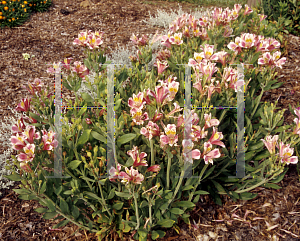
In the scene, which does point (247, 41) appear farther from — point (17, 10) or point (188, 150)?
point (17, 10)

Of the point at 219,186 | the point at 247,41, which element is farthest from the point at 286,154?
the point at 247,41

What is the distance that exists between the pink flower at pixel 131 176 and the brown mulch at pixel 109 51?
862 millimetres

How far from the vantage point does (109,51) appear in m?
5.02

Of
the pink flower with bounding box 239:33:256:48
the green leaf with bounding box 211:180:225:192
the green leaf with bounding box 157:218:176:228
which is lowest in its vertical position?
the green leaf with bounding box 157:218:176:228

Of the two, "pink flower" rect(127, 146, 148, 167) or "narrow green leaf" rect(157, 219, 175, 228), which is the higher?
"pink flower" rect(127, 146, 148, 167)

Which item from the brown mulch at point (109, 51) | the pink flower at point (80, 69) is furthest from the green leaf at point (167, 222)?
the pink flower at point (80, 69)

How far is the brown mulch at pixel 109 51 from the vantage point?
2.17m

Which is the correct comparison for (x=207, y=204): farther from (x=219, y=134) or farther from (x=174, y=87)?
(x=174, y=87)

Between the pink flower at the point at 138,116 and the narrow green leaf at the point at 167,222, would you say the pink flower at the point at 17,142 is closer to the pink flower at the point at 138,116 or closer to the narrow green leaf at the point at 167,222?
the pink flower at the point at 138,116

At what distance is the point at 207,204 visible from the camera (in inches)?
93.8

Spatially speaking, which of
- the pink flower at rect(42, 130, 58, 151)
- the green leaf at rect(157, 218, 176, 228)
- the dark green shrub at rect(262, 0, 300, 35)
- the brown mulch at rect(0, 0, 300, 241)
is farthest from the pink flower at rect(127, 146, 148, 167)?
the dark green shrub at rect(262, 0, 300, 35)

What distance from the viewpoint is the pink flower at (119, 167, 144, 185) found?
1.48 m

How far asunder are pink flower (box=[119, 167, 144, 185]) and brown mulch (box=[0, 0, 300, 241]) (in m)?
0.86

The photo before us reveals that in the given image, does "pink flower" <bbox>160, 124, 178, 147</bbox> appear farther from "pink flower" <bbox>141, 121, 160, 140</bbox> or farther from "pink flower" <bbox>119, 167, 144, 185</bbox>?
"pink flower" <bbox>119, 167, 144, 185</bbox>
